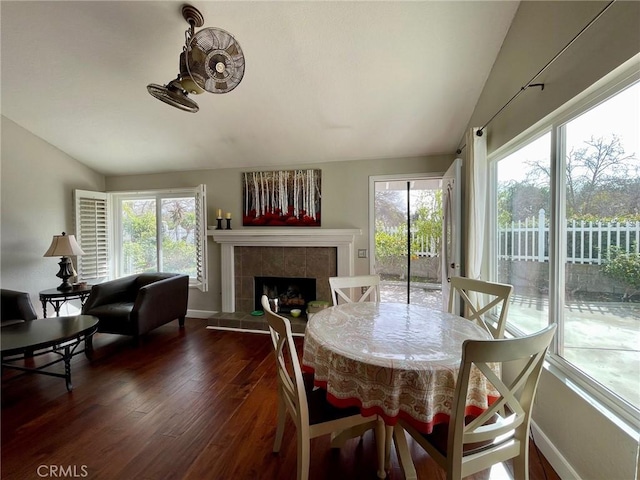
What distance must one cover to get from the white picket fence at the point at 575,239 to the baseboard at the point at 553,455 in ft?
3.35

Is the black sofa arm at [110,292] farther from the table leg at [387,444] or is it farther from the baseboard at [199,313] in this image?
the table leg at [387,444]

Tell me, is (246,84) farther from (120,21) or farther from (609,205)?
(609,205)

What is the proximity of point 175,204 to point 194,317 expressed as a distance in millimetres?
1790

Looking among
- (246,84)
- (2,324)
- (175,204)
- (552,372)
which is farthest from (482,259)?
(2,324)

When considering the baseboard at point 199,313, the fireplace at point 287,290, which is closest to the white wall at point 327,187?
the baseboard at point 199,313

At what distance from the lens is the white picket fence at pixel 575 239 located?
116cm

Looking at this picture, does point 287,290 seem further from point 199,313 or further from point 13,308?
point 13,308

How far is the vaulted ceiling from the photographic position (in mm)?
1905

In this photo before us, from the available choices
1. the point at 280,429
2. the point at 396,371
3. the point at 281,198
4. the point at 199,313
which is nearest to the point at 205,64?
the point at 396,371

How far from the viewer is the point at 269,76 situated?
7.95ft

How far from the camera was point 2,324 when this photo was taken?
2461mm

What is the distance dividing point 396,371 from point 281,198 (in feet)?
10.1

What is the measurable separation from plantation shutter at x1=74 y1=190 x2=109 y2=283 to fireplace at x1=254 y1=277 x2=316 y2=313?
101 inches

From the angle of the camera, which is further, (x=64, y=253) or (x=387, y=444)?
(x=64, y=253)
